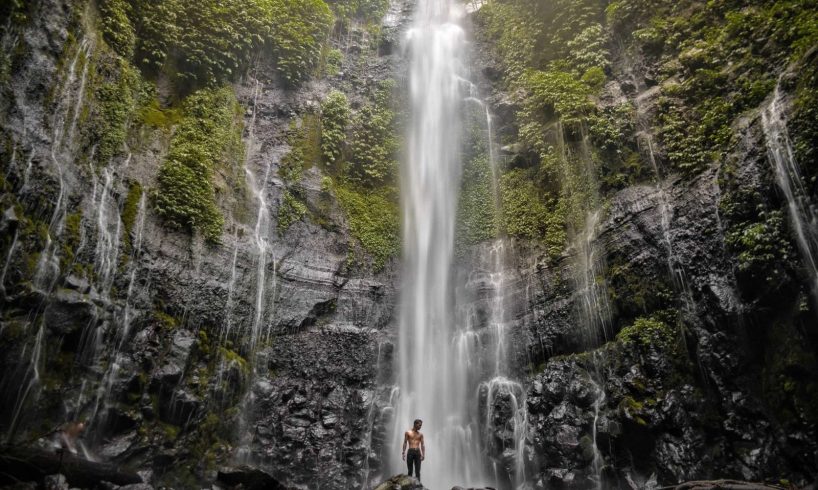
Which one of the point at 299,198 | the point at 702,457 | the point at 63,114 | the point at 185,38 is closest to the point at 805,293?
the point at 702,457

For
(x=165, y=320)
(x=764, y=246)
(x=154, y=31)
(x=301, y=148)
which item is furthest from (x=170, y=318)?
(x=764, y=246)

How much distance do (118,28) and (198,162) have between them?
152 inches

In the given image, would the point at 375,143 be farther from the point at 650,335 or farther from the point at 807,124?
the point at 807,124

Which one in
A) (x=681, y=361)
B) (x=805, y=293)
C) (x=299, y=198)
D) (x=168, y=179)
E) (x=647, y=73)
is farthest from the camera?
(x=299, y=198)

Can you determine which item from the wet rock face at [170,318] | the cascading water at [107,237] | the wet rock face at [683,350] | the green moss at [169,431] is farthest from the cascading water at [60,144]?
the wet rock face at [683,350]

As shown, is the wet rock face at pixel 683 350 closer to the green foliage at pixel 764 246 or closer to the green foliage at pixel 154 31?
the green foliage at pixel 764 246

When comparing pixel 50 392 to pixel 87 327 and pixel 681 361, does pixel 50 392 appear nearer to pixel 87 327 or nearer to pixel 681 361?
pixel 87 327

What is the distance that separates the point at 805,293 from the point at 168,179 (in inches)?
531

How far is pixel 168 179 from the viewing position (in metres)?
11.3

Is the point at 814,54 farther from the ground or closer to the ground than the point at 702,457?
farther from the ground

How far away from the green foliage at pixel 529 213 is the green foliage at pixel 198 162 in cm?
840

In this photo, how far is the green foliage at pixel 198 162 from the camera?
444 inches

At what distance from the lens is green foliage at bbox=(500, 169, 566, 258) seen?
1264cm

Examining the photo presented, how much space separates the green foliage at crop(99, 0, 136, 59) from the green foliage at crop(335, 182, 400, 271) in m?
6.68
